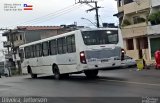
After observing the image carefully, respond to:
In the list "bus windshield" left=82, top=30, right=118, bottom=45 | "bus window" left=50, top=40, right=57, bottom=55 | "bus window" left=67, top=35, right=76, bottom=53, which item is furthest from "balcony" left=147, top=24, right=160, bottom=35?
"bus window" left=67, top=35, right=76, bottom=53

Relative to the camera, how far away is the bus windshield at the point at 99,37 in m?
22.2

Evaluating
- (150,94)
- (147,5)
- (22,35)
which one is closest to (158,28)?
(147,5)

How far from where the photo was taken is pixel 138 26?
157 feet

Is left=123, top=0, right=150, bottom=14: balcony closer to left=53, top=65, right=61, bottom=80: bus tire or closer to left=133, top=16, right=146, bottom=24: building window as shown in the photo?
left=133, top=16, right=146, bottom=24: building window

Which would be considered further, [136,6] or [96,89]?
[136,6]

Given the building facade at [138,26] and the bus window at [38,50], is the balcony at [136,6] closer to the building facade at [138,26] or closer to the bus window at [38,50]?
the building facade at [138,26]

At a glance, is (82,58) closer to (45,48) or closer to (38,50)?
(45,48)

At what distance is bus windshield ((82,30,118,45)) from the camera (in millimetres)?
22234

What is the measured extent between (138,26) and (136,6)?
2351 mm

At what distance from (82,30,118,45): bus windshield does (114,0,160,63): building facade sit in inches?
859

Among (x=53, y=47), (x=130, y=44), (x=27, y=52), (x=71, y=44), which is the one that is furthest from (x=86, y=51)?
(x=130, y=44)

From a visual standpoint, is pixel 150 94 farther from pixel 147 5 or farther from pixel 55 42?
pixel 147 5

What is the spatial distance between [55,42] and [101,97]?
11.4 m

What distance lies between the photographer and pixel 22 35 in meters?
83.5
